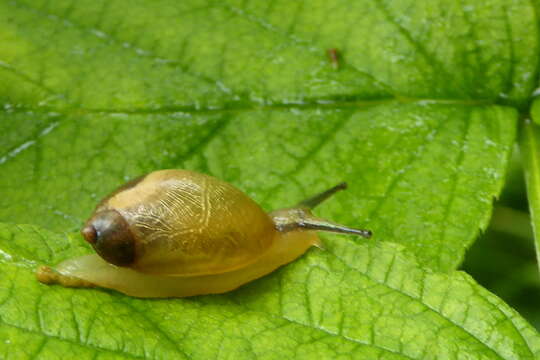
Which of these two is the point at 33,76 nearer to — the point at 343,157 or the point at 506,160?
the point at 343,157

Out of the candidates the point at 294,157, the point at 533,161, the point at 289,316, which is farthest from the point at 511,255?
the point at 289,316

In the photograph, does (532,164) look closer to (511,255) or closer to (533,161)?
(533,161)

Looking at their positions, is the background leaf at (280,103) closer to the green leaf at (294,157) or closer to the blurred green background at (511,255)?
the green leaf at (294,157)

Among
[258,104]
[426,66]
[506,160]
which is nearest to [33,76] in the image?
[258,104]

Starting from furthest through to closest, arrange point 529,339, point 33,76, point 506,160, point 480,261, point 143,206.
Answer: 1. point 480,261
2. point 33,76
3. point 506,160
4. point 143,206
5. point 529,339

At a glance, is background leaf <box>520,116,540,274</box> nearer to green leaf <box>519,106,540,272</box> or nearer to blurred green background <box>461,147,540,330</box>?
green leaf <box>519,106,540,272</box>

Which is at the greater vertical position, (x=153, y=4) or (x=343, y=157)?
(x=153, y=4)

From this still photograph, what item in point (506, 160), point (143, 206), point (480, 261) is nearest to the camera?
point (143, 206)
